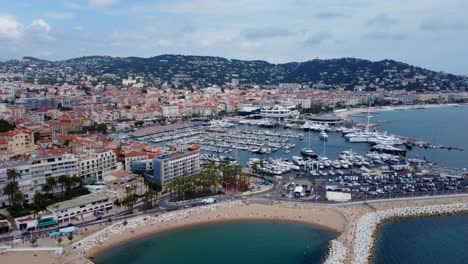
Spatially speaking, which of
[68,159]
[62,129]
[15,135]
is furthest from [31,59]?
[68,159]

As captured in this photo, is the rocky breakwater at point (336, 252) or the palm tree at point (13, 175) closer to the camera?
the rocky breakwater at point (336, 252)

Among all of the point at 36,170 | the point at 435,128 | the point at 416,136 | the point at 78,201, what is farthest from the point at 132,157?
the point at 435,128

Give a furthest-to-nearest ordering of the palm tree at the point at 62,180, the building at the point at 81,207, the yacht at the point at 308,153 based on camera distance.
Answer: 1. the yacht at the point at 308,153
2. the palm tree at the point at 62,180
3. the building at the point at 81,207

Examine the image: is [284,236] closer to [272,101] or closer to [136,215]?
[136,215]

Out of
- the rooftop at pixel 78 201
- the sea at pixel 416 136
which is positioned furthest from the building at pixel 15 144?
the sea at pixel 416 136

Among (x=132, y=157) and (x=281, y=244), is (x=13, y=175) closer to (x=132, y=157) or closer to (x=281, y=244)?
(x=132, y=157)

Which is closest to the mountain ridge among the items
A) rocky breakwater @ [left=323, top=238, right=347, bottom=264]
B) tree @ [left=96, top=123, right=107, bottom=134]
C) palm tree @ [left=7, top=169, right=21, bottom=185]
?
tree @ [left=96, top=123, right=107, bottom=134]

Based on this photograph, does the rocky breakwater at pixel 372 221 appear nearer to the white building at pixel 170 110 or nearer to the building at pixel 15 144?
the building at pixel 15 144
